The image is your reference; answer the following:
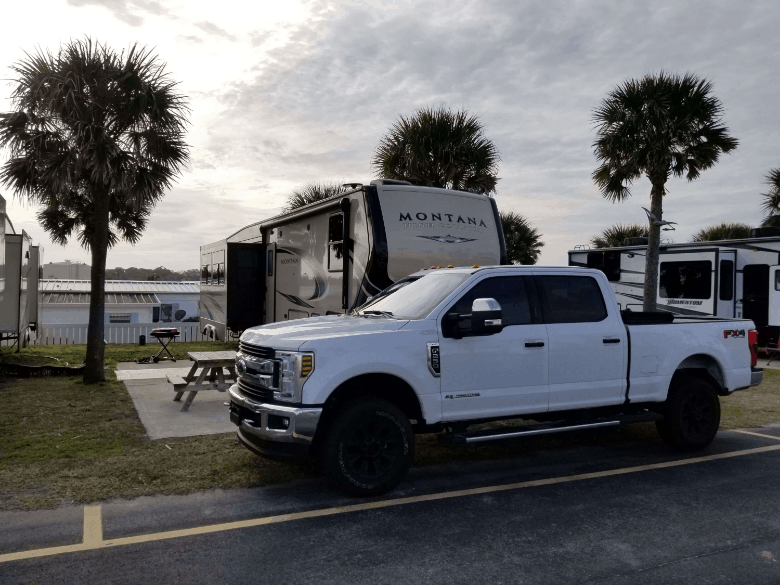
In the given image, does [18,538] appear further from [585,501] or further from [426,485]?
[585,501]

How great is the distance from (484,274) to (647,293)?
13919 millimetres

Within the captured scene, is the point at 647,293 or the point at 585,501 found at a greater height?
the point at 647,293

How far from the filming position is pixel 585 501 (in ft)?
17.4

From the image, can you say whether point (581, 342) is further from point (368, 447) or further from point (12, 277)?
point (12, 277)

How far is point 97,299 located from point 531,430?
29.7 feet

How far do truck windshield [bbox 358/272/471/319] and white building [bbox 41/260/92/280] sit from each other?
7452cm

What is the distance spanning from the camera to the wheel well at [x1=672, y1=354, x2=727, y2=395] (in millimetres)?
7031

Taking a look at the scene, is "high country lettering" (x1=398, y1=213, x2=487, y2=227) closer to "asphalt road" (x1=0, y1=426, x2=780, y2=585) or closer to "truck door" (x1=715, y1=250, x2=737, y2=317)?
"asphalt road" (x1=0, y1=426, x2=780, y2=585)

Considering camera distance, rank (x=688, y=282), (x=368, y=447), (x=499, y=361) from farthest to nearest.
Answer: (x=688, y=282), (x=499, y=361), (x=368, y=447)

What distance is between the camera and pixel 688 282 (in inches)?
725

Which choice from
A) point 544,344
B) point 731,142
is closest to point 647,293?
point 731,142

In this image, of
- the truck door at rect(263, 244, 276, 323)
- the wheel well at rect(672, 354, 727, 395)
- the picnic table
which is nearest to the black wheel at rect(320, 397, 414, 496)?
the wheel well at rect(672, 354, 727, 395)

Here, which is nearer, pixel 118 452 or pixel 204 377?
pixel 118 452

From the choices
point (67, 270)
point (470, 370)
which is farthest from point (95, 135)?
point (67, 270)
